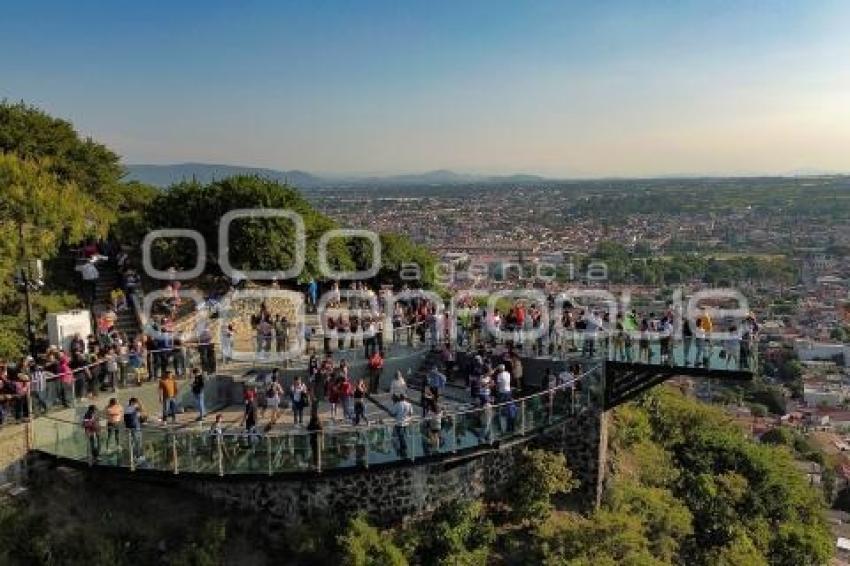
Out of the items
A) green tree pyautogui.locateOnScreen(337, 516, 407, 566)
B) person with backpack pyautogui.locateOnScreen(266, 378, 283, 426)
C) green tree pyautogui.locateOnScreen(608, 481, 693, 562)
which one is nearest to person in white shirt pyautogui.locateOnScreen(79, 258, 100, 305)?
person with backpack pyautogui.locateOnScreen(266, 378, 283, 426)

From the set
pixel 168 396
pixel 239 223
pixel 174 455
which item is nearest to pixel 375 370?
pixel 168 396

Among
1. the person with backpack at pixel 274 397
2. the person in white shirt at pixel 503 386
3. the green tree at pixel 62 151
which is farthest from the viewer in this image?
the green tree at pixel 62 151

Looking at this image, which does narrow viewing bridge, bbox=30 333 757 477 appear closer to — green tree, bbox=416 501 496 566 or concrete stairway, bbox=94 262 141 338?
green tree, bbox=416 501 496 566

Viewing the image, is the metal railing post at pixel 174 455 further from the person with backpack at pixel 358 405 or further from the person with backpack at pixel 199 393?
the person with backpack at pixel 358 405

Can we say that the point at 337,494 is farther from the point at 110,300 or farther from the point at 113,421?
the point at 110,300

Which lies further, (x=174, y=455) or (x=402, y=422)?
(x=402, y=422)

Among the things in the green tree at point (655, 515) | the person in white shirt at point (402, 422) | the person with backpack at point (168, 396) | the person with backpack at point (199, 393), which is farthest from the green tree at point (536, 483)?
the person with backpack at point (168, 396)

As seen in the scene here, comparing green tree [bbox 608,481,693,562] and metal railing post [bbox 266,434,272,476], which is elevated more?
metal railing post [bbox 266,434,272,476]

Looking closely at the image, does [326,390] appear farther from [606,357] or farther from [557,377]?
[606,357]

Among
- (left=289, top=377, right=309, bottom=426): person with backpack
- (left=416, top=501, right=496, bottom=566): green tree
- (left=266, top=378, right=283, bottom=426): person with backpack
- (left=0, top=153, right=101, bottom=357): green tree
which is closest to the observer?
(left=416, top=501, right=496, bottom=566): green tree

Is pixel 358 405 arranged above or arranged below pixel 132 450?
above
